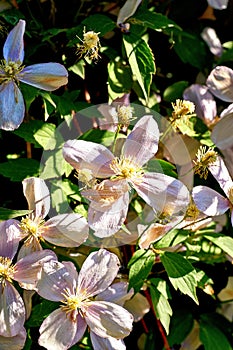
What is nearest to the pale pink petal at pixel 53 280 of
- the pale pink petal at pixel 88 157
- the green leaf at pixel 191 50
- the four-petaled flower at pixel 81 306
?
the four-petaled flower at pixel 81 306

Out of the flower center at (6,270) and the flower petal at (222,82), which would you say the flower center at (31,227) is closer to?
the flower center at (6,270)

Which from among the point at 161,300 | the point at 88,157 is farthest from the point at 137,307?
the point at 88,157

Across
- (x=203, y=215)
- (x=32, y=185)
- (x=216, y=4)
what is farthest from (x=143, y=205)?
(x=216, y=4)

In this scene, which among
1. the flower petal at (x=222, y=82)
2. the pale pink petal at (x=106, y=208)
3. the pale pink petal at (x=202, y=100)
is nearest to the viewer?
the pale pink petal at (x=106, y=208)

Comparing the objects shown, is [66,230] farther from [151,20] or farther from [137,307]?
[151,20]

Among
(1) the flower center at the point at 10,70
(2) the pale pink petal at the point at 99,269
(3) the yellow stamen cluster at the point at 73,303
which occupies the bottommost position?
(3) the yellow stamen cluster at the point at 73,303

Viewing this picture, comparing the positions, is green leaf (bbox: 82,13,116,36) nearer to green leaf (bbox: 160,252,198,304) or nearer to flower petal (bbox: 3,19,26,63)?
flower petal (bbox: 3,19,26,63)
